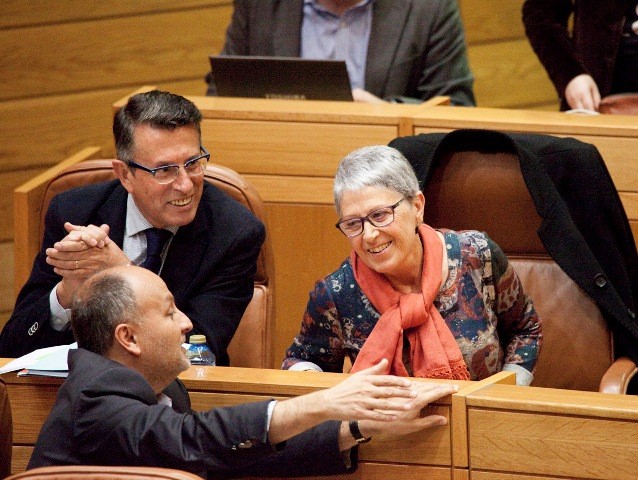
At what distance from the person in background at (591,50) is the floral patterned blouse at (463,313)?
1296 millimetres

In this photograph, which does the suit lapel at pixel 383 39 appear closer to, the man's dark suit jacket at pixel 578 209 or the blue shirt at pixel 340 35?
the blue shirt at pixel 340 35

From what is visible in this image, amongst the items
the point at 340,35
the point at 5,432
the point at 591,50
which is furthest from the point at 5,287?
the point at 5,432

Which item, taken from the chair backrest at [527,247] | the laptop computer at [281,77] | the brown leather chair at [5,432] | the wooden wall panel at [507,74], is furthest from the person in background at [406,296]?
the wooden wall panel at [507,74]

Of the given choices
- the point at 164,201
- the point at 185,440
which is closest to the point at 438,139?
Result: the point at 164,201

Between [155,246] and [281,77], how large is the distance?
1.14 m

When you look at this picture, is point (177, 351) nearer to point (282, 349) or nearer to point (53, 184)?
point (53, 184)

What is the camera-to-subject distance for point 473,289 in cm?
249

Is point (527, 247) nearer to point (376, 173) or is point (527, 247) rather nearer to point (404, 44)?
point (376, 173)

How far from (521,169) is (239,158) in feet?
3.20

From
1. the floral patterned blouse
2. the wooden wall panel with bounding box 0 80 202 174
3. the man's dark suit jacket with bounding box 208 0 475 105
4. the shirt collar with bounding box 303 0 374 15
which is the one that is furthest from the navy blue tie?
the wooden wall panel with bounding box 0 80 202 174

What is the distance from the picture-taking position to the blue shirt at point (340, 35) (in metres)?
4.10

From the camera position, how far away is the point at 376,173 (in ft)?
7.97

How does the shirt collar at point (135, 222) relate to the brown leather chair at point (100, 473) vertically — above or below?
above

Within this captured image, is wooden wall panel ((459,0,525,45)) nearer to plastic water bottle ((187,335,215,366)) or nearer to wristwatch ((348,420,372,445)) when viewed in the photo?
plastic water bottle ((187,335,215,366))
